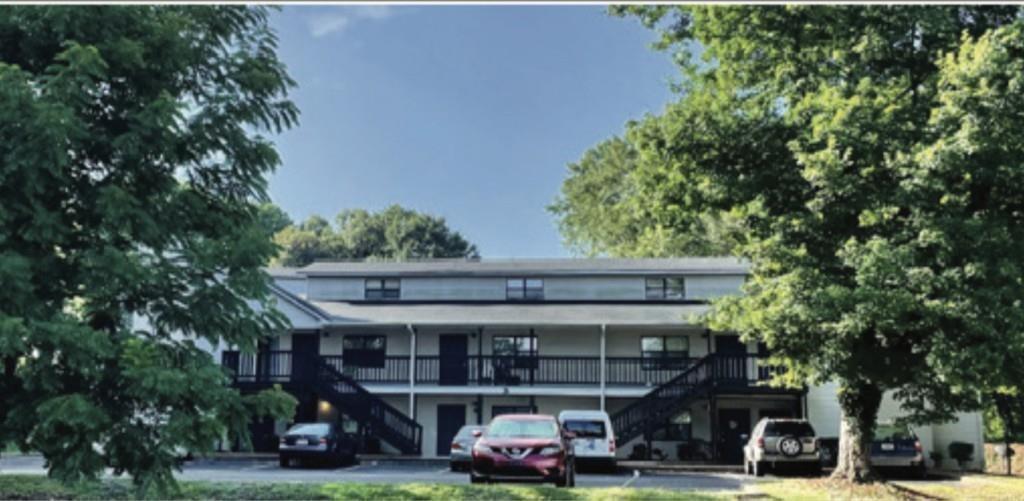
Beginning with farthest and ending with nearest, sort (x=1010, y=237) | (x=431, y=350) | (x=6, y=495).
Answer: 1. (x=431, y=350)
2. (x=1010, y=237)
3. (x=6, y=495)

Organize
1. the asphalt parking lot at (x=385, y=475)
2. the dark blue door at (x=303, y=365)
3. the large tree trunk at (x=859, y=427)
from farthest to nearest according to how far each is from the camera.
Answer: the dark blue door at (x=303, y=365) → the asphalt parking lot at (x=385, y=475) → the large tree trunk at (x=859, y=427)

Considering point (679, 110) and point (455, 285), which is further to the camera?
point (455, 285)

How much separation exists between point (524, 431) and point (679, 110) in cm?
703

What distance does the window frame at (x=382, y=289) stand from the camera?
32.2 m

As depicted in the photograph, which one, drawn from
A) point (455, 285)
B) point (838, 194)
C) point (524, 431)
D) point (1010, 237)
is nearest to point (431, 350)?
point (455, 285)

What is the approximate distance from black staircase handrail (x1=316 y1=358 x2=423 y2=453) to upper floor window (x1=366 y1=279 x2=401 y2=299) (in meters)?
5.65

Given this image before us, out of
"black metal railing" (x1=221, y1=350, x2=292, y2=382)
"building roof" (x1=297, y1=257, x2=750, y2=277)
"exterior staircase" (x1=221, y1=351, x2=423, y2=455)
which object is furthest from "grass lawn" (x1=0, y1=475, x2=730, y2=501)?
"building roof" (x1=297, y1=257, x2=750, y2=277)

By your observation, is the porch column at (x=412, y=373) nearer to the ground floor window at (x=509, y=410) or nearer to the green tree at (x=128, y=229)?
the ground floor window at (x=509, y=410)

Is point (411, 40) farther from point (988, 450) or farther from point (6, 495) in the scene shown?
point (988, 450)

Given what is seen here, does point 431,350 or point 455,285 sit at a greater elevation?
point 455,285

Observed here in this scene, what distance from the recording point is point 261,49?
10.1 metres

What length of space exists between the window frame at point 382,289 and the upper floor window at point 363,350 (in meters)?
2.87

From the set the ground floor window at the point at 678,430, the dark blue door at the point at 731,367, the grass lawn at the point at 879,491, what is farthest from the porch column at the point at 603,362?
the grass lawn at the point at 879,491

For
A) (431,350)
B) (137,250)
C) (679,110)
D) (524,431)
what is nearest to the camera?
(137,250)
